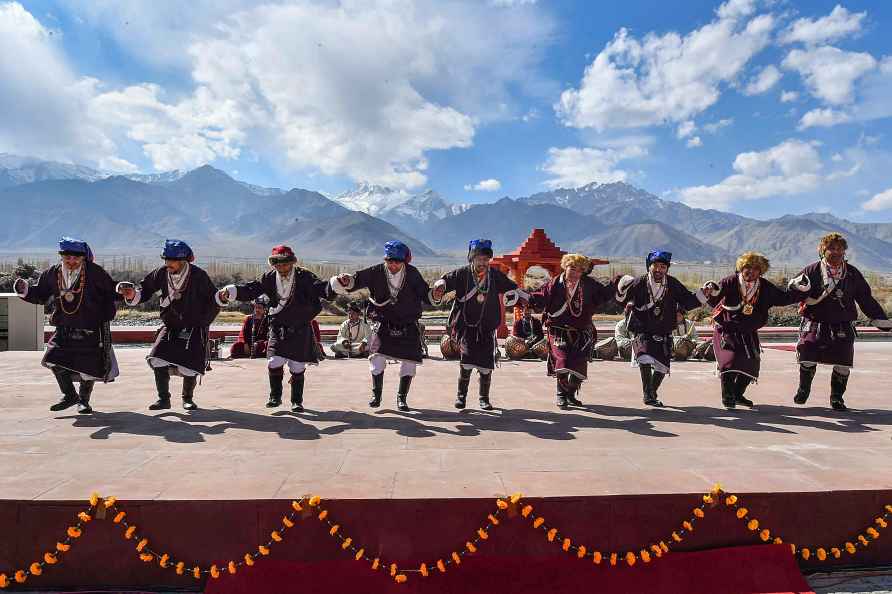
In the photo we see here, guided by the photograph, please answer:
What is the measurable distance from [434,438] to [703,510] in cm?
185

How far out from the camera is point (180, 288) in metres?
5.17

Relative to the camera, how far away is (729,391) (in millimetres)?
5363

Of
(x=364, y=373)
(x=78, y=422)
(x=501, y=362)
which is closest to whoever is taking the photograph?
(x=78, y=422)

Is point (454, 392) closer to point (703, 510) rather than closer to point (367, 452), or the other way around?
point (367, 452)

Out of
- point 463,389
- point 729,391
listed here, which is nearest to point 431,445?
point 463,389

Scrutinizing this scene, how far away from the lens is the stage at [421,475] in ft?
9.12

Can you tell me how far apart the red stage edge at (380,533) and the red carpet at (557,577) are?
0.4 inches

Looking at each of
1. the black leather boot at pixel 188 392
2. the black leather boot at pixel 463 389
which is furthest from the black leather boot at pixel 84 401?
the black leather boot at pixel 463 389

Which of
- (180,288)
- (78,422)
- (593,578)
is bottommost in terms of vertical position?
(593,578)

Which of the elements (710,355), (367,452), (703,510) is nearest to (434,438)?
(367,452)

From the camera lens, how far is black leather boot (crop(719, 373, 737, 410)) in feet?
17.5

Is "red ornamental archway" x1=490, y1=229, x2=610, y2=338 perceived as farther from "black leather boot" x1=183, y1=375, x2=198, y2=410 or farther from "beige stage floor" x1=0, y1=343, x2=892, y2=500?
"black leather boot" x1=183, y1=375, x2=198, y2=410

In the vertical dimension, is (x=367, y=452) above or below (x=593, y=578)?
above

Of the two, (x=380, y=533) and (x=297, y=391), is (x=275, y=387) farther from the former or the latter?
(x=380, y=533)
